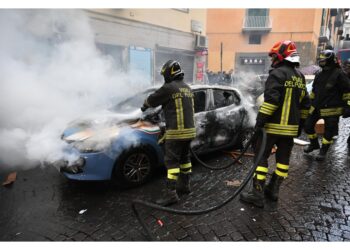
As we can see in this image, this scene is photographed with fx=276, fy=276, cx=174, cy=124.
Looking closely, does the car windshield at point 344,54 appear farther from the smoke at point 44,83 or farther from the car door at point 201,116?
the car door at point 201,116

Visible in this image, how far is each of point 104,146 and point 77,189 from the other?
86 cm

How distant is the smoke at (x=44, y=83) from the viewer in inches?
183

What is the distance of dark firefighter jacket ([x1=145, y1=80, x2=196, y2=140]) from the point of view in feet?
11.1

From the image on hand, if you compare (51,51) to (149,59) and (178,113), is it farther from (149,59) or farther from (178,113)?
(149,59)

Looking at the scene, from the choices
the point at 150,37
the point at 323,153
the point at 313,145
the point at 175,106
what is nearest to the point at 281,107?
the point at 175,106

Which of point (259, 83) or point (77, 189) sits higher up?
point (259, 83)

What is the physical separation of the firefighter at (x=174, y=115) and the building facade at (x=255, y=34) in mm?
27178

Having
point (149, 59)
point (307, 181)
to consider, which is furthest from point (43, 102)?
point (149, 59)

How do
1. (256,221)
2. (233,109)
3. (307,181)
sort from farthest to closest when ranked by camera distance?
(233,109), (307,181), (256,221)

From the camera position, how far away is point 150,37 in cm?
1313

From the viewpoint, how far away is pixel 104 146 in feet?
11.7

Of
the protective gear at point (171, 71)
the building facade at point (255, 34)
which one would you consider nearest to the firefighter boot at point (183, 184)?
the protective gear at point (171, 71)

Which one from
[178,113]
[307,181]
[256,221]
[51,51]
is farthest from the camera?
[51,51]

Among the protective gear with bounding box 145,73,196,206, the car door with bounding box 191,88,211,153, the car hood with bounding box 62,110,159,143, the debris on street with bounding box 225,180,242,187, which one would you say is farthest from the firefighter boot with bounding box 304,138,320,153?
the car hood with bounding box 62,110,159,143
